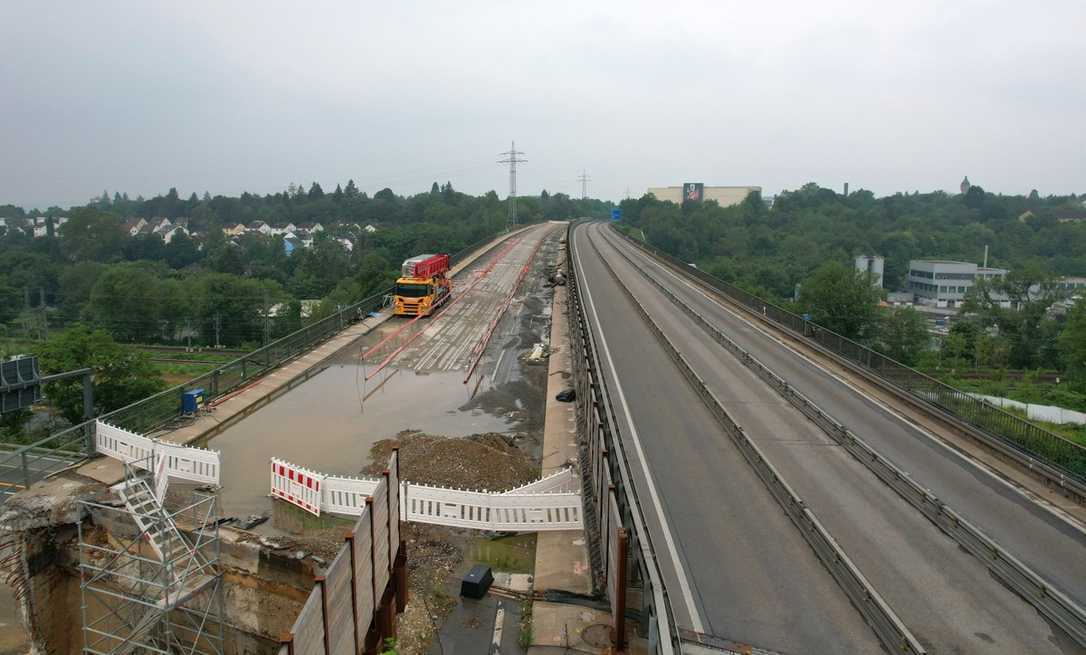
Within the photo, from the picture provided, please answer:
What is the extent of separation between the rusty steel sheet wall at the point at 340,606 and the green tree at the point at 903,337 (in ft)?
220

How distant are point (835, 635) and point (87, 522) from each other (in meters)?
15.0

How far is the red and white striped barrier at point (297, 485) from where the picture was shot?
14750 millimetres

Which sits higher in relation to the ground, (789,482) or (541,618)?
(789,482)

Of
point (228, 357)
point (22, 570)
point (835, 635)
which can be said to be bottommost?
point (228, 357)

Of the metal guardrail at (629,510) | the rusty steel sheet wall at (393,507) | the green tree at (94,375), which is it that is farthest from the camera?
the green tree at (94,375)

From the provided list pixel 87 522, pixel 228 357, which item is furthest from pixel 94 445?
pixel 228 357

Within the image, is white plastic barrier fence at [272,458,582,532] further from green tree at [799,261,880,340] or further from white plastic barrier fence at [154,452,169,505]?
green tree at [799,261,880,340]

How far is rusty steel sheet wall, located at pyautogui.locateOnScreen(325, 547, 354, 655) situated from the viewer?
7051 millimetres

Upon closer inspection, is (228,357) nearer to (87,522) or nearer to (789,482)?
(87,522)

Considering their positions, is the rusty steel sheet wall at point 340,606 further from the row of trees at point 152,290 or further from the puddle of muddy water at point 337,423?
the row of trees at point 152,290

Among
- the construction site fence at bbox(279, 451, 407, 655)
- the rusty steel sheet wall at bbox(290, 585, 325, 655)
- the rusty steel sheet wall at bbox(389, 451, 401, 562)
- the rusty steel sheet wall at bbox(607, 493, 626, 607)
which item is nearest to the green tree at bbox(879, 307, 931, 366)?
the rusty steel sheet wall at bbox(607, 493, 626, 607)

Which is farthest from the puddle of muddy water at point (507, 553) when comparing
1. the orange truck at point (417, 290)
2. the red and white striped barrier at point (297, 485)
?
the orange truck at point (417, 290)

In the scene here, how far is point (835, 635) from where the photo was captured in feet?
27.4

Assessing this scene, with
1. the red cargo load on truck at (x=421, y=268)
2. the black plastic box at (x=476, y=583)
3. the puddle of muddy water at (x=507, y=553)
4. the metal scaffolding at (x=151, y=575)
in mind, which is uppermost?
the red cargo load on truck at (x=421, y=268)
